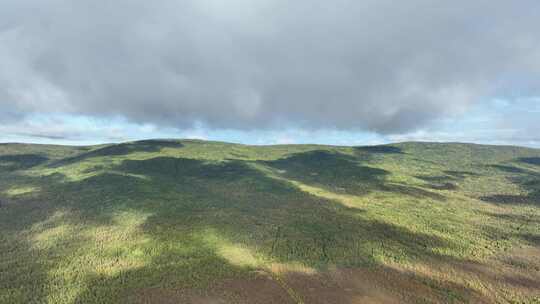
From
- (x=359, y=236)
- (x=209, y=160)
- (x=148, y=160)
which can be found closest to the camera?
(x=359, y=236)

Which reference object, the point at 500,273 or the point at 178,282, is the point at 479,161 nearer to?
the point at 500,273

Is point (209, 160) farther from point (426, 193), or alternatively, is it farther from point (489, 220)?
point (489, 220)

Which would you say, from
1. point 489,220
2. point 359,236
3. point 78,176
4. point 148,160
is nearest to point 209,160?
point 148,160

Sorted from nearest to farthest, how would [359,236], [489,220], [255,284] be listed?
[255,284] → [359,236] → [489,220]

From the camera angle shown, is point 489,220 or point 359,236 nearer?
point 359,236

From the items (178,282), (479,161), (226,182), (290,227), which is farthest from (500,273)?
(479,161)

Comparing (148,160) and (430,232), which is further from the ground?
(148,160)
